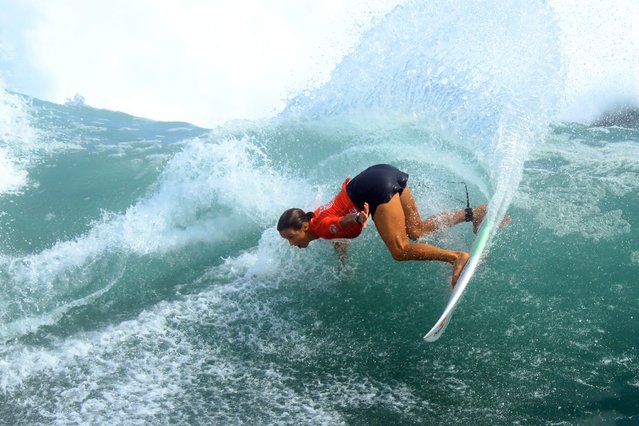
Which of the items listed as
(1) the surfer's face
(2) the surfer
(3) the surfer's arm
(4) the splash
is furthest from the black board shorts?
(4) the splash

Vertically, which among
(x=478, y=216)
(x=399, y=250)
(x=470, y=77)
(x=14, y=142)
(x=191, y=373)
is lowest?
(x=191, y=373)

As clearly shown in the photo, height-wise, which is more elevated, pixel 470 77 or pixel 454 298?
pixel 470 77

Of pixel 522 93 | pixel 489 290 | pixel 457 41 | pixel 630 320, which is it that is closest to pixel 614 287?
pixel 630 320

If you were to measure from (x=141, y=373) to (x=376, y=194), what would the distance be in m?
2.45

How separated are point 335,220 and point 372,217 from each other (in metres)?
0.32

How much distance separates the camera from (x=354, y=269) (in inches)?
228

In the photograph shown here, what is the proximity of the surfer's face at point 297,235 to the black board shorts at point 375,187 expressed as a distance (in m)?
0.51

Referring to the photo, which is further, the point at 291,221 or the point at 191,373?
the point at 291,221

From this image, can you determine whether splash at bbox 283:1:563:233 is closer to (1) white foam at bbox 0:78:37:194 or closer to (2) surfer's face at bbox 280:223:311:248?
(2) surfer's face at bbox 280:223:311:248

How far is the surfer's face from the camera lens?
4957 mm

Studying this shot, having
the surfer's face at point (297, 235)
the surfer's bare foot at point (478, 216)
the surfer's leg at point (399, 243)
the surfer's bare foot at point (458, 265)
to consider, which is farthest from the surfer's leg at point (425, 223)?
the surfer's face at point (297, 235)

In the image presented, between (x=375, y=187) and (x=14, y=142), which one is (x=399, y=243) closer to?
(x=375, y=187)

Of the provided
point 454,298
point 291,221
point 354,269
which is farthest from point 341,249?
point 454,298

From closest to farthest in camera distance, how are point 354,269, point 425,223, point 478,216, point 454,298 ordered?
1. point 454,298
2. point 478,216
3. point 425,223
4. point 354,269
